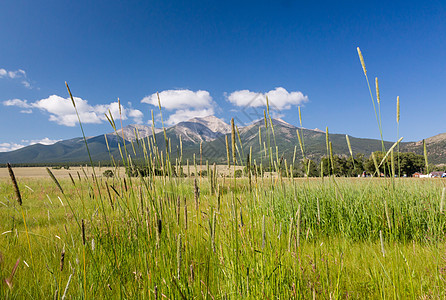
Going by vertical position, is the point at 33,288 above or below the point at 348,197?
below

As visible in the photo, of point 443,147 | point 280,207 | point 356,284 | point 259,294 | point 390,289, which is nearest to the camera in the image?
point 259,294

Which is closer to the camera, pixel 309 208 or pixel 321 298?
pixel 321 298

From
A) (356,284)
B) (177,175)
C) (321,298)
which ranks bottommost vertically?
(356,284)

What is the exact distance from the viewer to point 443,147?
174000 mm

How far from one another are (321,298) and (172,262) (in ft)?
3.73

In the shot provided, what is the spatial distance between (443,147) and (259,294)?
24770 cm

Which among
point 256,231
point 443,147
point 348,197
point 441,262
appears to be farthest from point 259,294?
point 443,147

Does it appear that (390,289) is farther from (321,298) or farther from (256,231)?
(256,231)

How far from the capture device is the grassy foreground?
1414 mm

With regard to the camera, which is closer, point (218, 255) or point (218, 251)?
point (218, 255)

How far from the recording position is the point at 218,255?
1885 mm

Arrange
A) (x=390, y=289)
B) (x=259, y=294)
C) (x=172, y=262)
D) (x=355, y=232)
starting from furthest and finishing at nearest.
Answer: (x=355, y=232) < (x=390, y=289) < (x=172, y=262) < (x=259, y=294)

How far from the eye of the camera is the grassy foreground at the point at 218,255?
4.64 ft

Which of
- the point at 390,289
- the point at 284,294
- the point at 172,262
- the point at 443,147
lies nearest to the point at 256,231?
the point at 284,294
